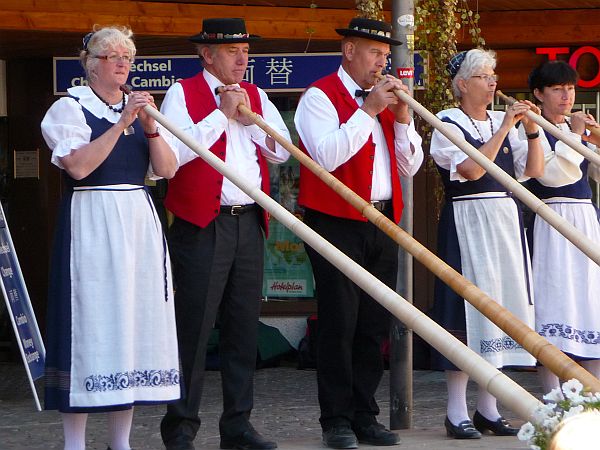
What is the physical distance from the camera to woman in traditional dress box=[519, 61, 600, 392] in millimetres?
6051

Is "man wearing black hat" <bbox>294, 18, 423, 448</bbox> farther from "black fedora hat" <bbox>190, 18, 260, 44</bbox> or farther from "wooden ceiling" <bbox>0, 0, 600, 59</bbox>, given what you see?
"wooden ceiling" <bbox>0, 0, 600, 59</bbox>

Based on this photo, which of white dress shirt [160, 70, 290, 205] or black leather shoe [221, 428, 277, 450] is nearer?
white dress shirt [160, 70, 290, 205]

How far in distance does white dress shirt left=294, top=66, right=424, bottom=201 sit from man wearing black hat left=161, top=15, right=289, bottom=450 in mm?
152

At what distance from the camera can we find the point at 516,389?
270 cm

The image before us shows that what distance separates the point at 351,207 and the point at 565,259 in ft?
4.57

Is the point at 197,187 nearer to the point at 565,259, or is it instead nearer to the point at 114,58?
the point at 114,58

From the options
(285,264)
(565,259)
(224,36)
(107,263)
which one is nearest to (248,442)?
(107,263)

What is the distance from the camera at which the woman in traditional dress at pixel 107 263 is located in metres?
4.63

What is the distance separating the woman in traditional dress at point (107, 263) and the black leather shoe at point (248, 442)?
53cm

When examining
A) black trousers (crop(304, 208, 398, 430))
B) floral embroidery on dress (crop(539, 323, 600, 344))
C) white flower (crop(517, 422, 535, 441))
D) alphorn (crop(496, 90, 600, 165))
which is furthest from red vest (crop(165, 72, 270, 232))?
white flower (crop(517, 422, 535, 441))

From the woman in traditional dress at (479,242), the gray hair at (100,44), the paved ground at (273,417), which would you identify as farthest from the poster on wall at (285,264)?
the gray hair at (100,44)

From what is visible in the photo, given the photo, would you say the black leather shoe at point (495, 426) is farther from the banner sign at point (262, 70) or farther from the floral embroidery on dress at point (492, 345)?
the banner sign at point (262, 70)

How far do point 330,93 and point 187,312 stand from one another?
3.83ft

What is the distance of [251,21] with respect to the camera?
8.42 meters
